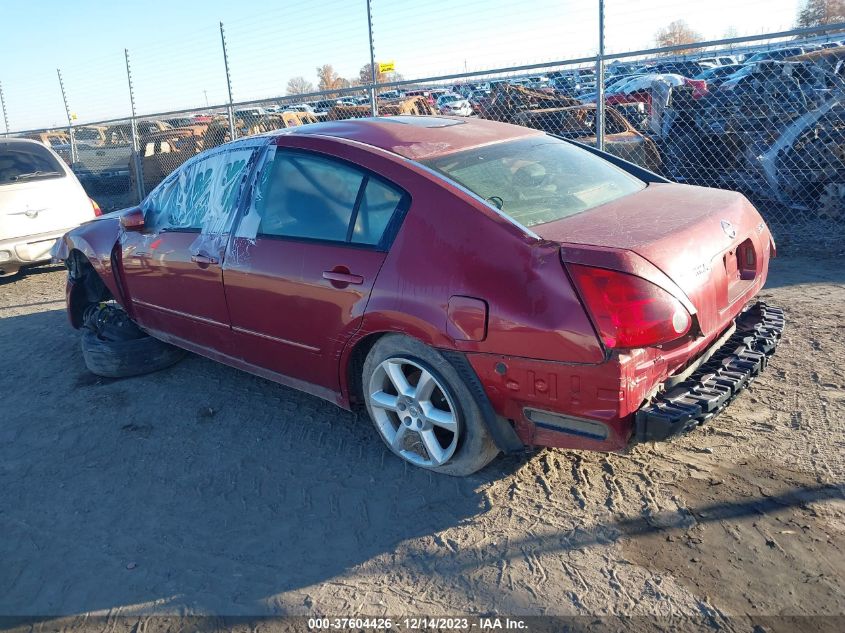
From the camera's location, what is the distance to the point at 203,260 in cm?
419

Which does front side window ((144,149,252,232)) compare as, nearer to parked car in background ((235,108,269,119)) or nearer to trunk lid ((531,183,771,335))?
trunk lid ((531,183,771,335))

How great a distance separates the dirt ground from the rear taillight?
2.66 ft

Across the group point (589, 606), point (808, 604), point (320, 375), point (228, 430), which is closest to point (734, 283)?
point (808, 604)

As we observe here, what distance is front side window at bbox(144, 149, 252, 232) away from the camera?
4.14 m

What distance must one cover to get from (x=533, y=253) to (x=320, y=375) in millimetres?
1440

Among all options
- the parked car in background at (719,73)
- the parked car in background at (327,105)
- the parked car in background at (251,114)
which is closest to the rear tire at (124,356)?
the parked car in background at (327,105)

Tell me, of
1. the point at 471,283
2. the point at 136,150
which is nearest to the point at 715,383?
the point at 471,283

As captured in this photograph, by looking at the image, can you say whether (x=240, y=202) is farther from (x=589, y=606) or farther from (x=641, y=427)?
(x=589, y=606)

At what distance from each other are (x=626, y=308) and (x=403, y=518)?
1.31m

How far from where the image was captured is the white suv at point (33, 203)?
783 cm

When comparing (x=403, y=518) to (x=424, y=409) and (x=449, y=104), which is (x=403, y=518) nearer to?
(x=424, y=409)

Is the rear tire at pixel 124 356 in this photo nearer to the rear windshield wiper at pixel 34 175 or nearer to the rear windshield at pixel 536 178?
the rear windshield at pixel 536 178

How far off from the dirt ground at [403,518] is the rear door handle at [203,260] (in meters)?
0.90

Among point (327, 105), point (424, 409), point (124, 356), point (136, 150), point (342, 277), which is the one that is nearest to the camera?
point (424, 409)
